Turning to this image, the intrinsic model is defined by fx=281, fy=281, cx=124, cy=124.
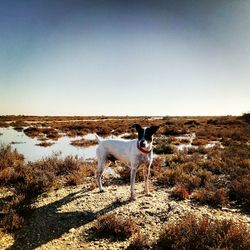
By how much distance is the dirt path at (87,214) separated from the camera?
518 cm

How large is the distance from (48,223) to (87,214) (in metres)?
0.86

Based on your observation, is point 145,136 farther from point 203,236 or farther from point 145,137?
point 203,236

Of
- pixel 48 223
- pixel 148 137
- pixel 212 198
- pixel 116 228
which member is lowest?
pixel 48 223

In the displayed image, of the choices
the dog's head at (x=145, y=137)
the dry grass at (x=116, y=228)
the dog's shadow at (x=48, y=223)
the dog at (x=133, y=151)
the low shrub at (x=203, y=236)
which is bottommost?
the dog's shadow at (x=48, y=223)

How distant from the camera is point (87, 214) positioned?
632 centimetres

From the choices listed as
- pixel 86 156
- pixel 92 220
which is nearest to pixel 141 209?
pixel 92 220

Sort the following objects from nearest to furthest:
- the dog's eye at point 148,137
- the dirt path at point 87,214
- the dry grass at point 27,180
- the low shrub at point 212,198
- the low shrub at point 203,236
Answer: the low shrub at point 203,236
the dirt path at point 87,214
the dry grass at point 27,180
the dog's eye at point 148,137
the low shrub at point 212,198

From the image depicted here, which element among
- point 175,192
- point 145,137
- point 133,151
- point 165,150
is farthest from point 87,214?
point 165,150

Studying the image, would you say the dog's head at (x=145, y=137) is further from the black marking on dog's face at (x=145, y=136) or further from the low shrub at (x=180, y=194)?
the low shrub at (x=180, y=194)

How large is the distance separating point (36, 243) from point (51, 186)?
127 inches

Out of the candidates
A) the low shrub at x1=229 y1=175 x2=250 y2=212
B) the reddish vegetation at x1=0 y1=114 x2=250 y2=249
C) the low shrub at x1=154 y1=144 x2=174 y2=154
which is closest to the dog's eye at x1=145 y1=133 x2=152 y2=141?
the reddish vegetation at x1=0 y1=114 x2=250 y2=249

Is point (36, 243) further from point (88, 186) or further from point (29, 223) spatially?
point (88, 186)

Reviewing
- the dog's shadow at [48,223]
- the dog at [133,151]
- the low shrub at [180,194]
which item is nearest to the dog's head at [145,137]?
the dog at [133,151]

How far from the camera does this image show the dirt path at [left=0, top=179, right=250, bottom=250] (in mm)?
5180
